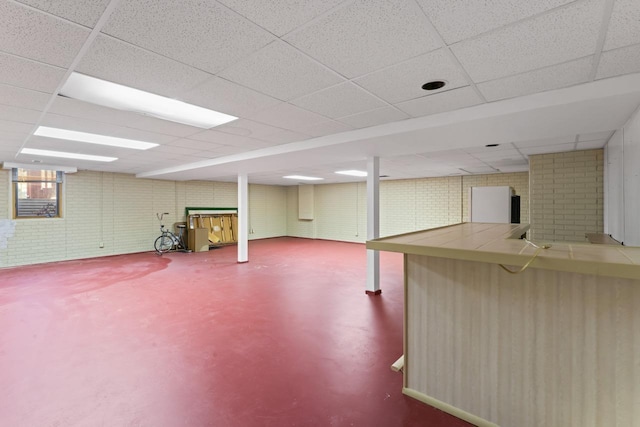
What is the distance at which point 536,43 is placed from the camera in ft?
6.01

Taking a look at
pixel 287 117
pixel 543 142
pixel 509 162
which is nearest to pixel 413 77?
pixel 287 117

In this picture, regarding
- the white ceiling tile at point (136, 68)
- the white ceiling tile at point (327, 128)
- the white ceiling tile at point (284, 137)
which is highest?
the white ceiling tile at point (284, 137)

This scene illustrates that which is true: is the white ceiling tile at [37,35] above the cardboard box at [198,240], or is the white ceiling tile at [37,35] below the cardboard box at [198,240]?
above

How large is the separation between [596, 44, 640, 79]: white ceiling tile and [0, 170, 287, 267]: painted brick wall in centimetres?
998

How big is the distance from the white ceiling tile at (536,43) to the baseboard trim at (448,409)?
2.38 m

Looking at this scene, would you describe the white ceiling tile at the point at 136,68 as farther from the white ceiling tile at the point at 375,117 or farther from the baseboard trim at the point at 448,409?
the baseboard trim at the point at 448,409

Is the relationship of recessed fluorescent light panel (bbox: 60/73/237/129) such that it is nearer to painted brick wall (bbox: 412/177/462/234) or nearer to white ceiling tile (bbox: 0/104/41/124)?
white ceiling tile (bbox: 0/104/41/124)

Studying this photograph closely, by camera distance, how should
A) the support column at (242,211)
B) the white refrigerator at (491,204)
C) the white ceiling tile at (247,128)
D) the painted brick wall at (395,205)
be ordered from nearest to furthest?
the white ceiling tile at (247,128) → the white refrigerator at (491,204) → the support column at (242,211) → the painted brick wall at (395,205)

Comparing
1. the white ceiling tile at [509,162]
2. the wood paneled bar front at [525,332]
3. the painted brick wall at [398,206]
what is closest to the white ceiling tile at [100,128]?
the wood paneled bar front at [525,332]

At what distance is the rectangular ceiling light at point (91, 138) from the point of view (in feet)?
12.7

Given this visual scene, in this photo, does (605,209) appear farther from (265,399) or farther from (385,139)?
(265,399)

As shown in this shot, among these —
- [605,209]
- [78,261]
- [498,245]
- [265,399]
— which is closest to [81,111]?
[265,399]

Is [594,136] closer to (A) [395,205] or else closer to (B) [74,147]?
(A) [395,205]

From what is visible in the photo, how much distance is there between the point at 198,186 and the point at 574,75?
10.2m
